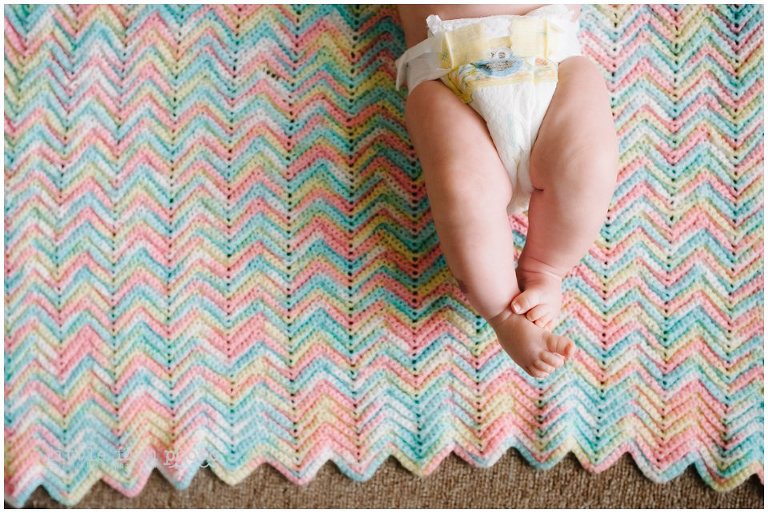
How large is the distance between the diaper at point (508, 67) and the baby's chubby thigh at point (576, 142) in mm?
16

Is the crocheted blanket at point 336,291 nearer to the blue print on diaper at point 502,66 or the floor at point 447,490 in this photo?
the floor at point 447,490

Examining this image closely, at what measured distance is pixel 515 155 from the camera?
3.10 feet

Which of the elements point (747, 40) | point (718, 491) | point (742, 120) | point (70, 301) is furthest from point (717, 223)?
point (70, 301)

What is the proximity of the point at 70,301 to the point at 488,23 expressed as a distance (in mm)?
754

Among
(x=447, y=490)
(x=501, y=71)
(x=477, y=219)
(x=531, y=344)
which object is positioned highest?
(x=501, y=71)

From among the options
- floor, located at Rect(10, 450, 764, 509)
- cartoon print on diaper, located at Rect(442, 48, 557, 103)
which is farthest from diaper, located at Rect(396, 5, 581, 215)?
floor, located at Rect(10, 450, 764, 509)

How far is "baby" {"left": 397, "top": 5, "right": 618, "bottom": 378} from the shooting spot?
918 millimetres

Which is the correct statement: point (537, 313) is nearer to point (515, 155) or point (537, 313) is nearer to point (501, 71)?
point (515, 155)

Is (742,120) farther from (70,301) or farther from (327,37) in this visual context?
(70,301)


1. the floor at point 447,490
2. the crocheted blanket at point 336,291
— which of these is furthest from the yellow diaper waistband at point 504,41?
the floor at point 447,490

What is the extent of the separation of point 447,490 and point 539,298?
1.22ft

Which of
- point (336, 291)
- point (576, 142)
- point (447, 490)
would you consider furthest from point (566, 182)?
point (447, 490)

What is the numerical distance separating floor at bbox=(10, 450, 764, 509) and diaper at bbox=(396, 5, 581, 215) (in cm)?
46

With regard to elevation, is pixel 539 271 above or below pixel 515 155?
below
